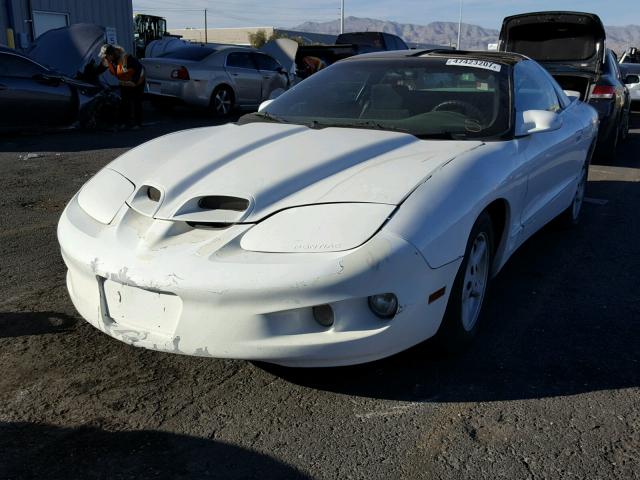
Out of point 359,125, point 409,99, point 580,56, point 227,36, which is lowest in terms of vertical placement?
point 227,36

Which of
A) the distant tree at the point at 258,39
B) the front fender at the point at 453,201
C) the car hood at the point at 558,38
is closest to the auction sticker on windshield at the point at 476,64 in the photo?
the front fender at the point at 453,201

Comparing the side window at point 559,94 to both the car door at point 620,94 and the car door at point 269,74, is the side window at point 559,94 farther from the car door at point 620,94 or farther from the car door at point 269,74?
the car door at point 269,74

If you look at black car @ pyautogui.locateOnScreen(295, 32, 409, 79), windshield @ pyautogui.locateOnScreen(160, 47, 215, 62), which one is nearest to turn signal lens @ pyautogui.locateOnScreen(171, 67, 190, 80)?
windshield @ pyautogui.locateOnScreen(160, 47, 215, 62)

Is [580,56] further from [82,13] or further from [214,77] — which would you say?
[82,13]

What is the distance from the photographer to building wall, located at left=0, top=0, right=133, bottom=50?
59.4 feet

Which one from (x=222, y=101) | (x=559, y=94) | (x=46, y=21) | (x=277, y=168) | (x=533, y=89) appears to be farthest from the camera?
(x=46, y=21)

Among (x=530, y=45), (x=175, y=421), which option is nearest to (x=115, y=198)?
(x=175, y=421)

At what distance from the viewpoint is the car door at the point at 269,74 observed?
14.4 m

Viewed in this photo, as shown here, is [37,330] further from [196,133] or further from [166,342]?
[196,133]

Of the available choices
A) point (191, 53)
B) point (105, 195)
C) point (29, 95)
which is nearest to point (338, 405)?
point (105, 195)

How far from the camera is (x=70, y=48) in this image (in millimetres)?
11281

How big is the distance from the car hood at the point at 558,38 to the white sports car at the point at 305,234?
679 cm

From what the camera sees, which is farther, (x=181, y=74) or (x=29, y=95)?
(x=181, y=74)

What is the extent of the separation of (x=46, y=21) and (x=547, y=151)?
1904 cm
